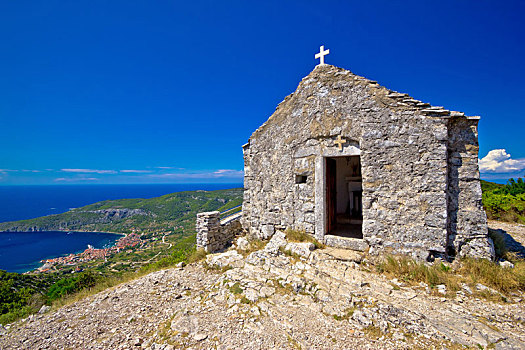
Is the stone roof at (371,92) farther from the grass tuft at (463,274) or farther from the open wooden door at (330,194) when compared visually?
the grass tuft at (463,274)

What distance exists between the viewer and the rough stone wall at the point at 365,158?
526 centimetres

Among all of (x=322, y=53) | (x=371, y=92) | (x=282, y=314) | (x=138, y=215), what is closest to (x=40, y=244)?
(x=138, y=215)

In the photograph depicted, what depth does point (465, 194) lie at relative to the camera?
17.0 feet

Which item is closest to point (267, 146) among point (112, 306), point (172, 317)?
point (172, 317)

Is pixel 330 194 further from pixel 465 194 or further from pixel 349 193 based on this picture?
pixel 349 193

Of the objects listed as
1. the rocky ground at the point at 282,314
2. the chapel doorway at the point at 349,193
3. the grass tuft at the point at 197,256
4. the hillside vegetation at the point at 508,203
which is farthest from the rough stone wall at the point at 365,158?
the hillside vegetation at the point at 508,203

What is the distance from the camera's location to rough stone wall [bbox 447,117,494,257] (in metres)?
5.05

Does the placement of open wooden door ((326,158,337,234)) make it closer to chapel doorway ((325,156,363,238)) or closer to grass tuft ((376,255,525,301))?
chapel doorway ((325,156,363,238))

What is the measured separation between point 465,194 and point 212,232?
7291 mm

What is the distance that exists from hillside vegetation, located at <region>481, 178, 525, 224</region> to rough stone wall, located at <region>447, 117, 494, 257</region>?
8111mm

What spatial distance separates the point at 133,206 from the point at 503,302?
97958mm

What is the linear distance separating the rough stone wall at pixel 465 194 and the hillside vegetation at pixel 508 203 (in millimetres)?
8111

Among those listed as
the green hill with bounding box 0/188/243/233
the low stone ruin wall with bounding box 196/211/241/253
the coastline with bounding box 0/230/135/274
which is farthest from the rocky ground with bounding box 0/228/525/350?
the green hill with bounding box 0/188/243/233

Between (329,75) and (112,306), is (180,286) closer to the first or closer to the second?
(112,306)
